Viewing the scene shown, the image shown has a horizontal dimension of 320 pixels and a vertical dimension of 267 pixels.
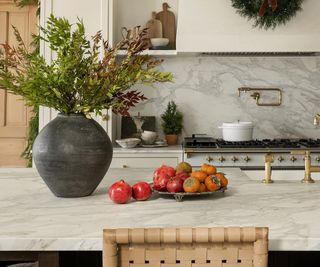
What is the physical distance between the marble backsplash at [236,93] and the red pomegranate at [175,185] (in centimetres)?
288

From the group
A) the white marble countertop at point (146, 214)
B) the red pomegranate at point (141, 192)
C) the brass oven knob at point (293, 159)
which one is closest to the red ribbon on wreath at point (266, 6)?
the brass oven knob at point (293, 159)

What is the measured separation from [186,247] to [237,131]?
329 cm

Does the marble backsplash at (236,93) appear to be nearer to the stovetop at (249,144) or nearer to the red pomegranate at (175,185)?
the stovetop at (249,144)

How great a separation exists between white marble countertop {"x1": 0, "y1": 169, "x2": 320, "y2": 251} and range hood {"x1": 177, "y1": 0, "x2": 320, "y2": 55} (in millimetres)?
2225

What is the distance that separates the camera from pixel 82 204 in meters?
2.04

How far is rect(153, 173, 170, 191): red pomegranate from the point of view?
2145 millimetres

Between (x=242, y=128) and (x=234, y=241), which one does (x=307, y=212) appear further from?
(x=242, y=128)

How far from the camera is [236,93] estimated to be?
497 cm

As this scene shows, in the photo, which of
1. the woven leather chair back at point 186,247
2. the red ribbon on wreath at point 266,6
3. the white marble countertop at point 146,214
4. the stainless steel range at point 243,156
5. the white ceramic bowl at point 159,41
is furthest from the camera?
the white ceramic bowl at point 159,41

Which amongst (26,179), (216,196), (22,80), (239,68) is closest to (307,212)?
(216,196)

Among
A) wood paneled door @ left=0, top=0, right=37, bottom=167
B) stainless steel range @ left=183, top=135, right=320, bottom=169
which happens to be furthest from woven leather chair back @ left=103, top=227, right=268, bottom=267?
wood paneled door @ left=0, top=0, right=37, bottom=167

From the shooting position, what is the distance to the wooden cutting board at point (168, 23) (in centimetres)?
491

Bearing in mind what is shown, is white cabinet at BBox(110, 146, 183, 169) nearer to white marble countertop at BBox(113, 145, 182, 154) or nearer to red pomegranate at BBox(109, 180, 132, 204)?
white marble countertop at BBox(113, 145, 182, 154)

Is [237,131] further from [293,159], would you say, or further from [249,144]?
[293,159]
